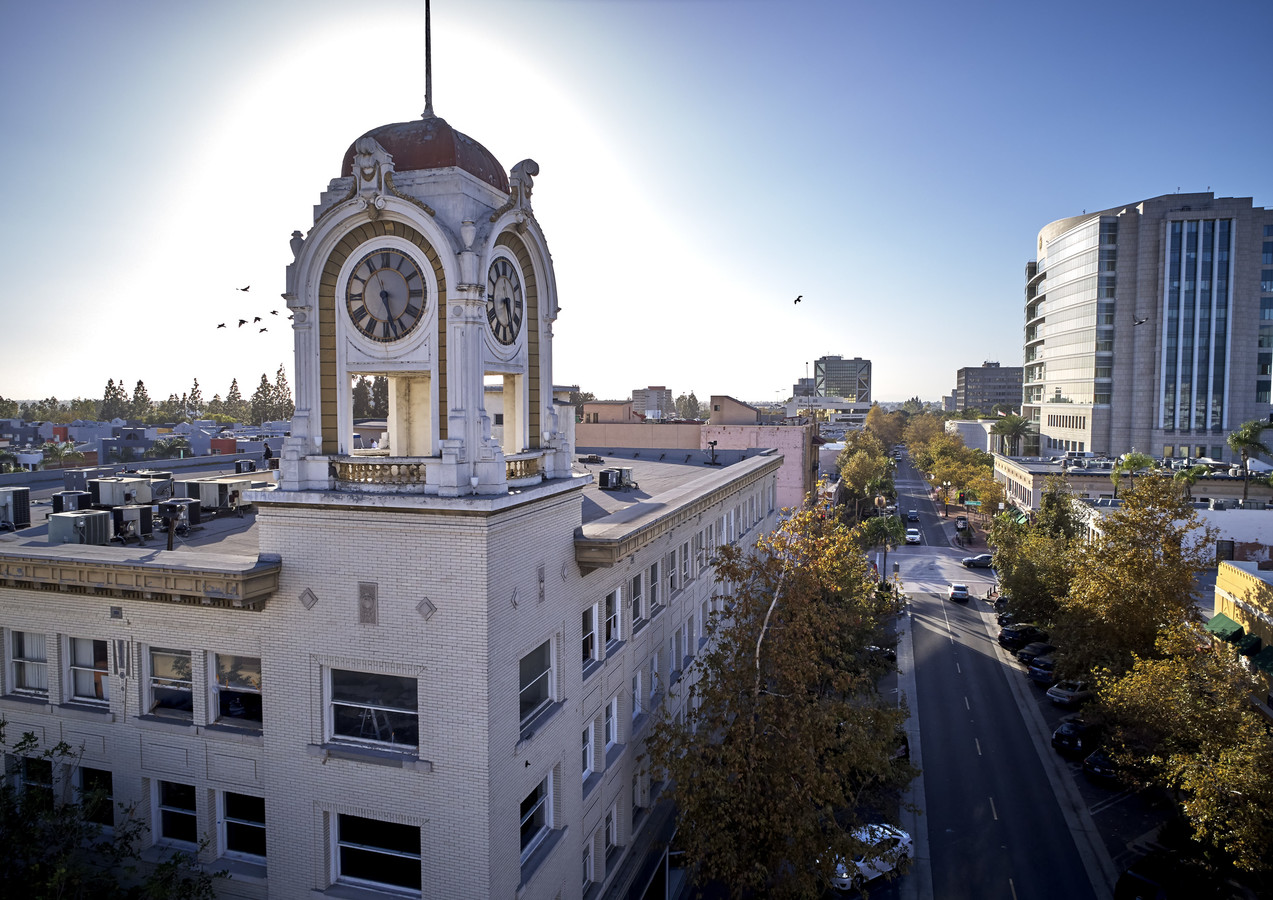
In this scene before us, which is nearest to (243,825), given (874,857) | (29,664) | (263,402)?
(29,664)

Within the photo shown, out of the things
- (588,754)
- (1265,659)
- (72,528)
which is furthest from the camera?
(1265,659)

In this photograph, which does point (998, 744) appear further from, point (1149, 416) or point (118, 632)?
point (1149, 416)

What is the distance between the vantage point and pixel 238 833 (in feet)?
51.2

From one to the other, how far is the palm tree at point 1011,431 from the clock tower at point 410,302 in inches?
4536

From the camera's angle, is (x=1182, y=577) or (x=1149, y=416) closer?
(x=1182, y=577)

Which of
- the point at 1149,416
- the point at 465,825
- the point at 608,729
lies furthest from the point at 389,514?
the point at 1149,416

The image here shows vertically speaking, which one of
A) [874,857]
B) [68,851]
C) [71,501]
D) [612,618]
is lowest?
[874,857]

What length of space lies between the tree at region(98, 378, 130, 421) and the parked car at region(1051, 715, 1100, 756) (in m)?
208

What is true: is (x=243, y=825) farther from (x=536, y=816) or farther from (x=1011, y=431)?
(x=1011, y=431)

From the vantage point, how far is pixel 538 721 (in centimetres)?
1588

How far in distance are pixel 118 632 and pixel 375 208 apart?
10976mm

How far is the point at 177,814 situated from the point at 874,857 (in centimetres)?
1742

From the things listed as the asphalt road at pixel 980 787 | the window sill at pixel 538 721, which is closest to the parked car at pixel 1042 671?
the asphalt road at pixel 980 787

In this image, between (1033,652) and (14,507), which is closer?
(14,507)
